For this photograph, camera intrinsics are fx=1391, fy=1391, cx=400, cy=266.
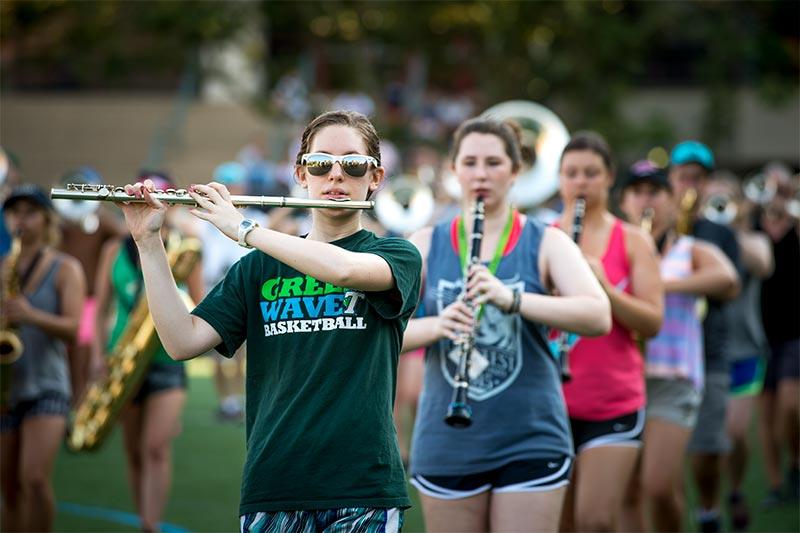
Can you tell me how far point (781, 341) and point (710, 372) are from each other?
234 cm

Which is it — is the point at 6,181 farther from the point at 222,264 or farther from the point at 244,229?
the point at 244,229

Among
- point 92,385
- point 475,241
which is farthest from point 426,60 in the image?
point 475,241

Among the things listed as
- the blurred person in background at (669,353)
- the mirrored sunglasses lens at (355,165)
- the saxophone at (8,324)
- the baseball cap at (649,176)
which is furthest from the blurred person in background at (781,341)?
the mirrored sunglasses lens at (355,165)

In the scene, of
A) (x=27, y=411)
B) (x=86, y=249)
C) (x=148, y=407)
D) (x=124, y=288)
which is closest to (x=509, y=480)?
(x=27, y=411)

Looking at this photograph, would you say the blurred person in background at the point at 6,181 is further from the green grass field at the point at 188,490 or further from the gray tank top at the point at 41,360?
the green grass field at the point at 188,490

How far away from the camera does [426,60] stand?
24266 millimetres

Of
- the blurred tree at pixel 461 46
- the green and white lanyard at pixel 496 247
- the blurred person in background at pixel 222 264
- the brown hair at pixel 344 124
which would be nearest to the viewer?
the brown hair at pixel 344 124

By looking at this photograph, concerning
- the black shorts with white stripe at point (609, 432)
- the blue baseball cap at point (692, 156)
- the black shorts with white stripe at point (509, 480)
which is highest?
the blue baseball cap at point (692, 156)

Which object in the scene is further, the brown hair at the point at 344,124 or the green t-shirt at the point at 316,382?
the brown hair at the point at 344,124

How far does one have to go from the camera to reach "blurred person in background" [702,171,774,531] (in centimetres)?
1003

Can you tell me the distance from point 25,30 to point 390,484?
80.2 feet

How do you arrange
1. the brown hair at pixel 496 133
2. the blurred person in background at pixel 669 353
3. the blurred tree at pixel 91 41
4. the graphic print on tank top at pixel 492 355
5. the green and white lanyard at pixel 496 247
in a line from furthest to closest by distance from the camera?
the blurred tree at pixel 91 41
the blurred person in background at pixel 669 353
the brown hair at pixel 496 133
the green and white lanyard at pixel 496 247
the graphic print on tank top at pixel 492 355

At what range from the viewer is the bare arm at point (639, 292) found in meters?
6.44

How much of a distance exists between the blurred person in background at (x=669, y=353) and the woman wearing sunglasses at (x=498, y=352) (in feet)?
6.98
